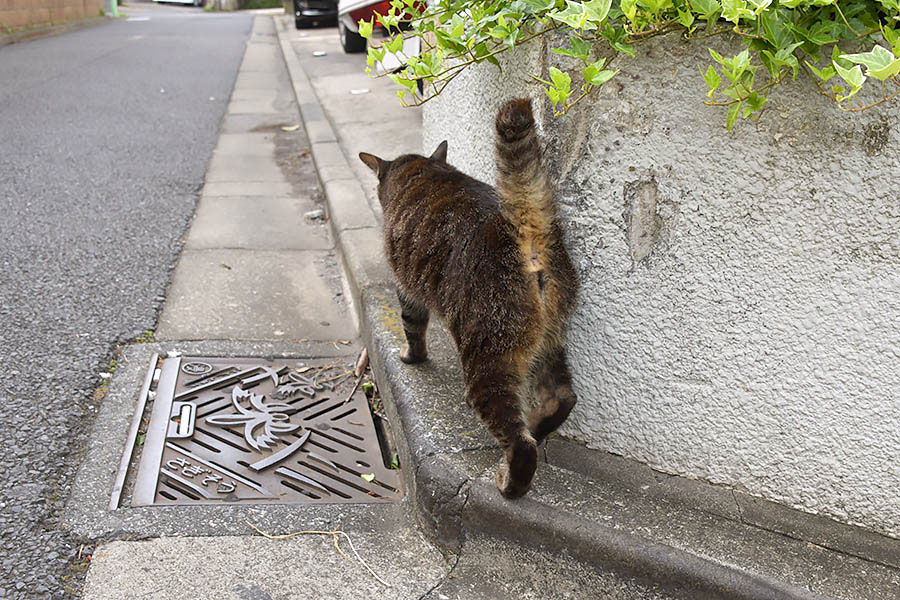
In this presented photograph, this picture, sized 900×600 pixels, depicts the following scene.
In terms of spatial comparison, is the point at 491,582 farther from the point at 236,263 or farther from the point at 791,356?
the point at 236,263

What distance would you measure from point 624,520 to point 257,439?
52.9 inches

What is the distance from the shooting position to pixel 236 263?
13.6 feet

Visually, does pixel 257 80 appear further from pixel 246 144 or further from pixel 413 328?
pixel 413 328

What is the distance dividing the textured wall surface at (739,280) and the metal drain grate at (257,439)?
915 millimetres

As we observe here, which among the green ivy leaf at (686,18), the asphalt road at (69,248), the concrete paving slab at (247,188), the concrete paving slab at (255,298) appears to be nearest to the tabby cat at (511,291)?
the green ivy leaf at (686,18)

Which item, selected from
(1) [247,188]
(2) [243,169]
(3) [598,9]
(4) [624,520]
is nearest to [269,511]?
(4) [624,520]

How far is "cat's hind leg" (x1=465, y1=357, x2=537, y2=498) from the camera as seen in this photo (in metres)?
2.00

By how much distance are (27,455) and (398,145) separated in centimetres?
433

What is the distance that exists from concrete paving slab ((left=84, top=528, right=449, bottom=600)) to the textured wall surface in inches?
28.8

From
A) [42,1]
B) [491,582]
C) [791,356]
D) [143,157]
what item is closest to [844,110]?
[791,356]

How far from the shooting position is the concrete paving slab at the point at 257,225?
14.7ft

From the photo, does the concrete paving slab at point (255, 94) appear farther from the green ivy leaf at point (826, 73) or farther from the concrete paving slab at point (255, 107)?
the green ivy leaf at point (826, 73)

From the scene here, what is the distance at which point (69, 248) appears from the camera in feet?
13.5

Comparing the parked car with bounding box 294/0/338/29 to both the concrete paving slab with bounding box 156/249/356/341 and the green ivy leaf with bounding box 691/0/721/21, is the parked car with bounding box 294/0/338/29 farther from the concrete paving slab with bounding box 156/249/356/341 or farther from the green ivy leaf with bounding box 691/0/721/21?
the green ivy leaf with bounding box 691/0/721/21
